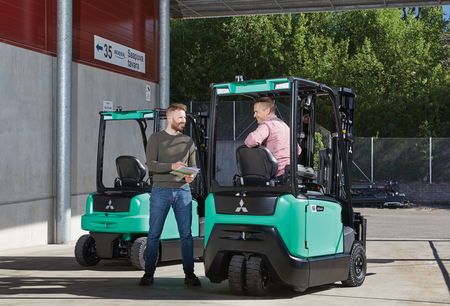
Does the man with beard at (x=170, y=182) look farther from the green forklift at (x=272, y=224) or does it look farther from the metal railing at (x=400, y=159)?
the metal railing at (x=400, y=159)

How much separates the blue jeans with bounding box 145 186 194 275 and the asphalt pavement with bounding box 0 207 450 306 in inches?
16.5

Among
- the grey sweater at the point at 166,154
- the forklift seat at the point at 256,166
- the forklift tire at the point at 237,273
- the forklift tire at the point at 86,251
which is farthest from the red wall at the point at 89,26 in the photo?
the forklift tire at the point at 237,273

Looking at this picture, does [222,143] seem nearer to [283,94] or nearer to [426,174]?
[426,174]

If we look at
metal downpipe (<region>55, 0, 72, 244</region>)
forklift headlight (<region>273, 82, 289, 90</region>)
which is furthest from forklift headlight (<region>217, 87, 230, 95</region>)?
metal downpipe (<region>55, 0, 72, 244</region>)

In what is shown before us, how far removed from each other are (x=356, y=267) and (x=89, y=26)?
9.07 m

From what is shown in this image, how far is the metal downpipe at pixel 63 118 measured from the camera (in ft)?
40.7

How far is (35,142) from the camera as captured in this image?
40.2 ft

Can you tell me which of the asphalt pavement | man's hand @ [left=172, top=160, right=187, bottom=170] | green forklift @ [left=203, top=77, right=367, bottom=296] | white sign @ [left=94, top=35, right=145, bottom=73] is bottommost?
the asphalt pavement

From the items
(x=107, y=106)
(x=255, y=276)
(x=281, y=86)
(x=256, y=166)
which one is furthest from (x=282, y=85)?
(x=107, y=106)

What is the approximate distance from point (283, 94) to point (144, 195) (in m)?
2.65

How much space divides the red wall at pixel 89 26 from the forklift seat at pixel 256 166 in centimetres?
667

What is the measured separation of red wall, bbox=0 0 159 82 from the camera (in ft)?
39.0

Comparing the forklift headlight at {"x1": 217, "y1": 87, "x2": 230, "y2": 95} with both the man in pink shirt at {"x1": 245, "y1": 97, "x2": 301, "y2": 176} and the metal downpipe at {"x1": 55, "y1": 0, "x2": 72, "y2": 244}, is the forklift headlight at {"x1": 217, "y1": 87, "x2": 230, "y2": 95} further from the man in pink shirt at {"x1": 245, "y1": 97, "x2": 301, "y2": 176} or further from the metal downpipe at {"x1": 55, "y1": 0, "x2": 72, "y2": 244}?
the metal downpipe at {"x1": 55, "y1": 0, "x2": 72, "y2": 244}

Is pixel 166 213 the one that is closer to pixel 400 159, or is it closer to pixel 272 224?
pixel 272 224
